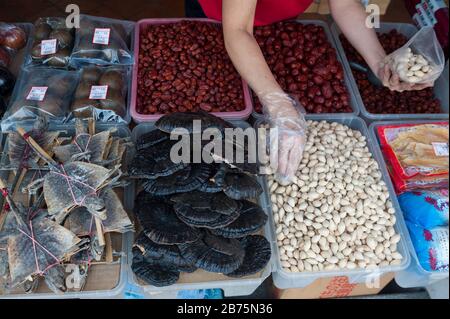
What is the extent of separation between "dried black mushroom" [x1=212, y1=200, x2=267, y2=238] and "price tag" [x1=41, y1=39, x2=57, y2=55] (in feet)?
3.75

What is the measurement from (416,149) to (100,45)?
1.38 m

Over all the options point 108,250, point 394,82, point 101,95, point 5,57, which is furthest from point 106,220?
point 394,82

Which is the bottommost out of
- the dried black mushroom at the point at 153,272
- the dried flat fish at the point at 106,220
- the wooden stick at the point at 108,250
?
the wooden stick at the point at 108,250

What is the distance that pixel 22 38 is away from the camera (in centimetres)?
186

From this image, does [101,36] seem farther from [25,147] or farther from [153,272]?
[153,272]

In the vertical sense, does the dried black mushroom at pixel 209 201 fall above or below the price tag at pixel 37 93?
above

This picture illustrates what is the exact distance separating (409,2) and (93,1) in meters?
2.04

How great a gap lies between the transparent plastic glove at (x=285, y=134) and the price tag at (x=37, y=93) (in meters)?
0.89

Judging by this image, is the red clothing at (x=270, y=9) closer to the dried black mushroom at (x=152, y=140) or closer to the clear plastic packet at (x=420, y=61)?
the clear plastic packet at (x=420, y=61)

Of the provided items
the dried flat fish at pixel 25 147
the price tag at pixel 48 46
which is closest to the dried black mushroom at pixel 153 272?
the dried flat fish at pixel 25 147

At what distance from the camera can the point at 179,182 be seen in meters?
1.18

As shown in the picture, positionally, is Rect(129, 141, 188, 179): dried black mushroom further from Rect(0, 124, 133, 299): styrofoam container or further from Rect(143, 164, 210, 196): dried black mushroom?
Rect(0, 124, 133, 299): styrofoam container

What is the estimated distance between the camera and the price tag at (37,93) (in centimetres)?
157
